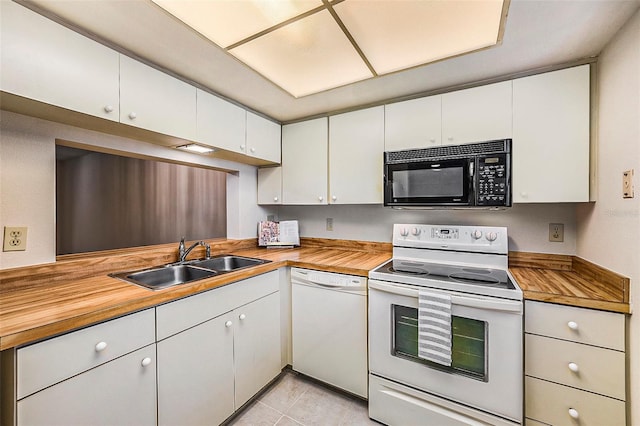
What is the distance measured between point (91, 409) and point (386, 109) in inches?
95.1

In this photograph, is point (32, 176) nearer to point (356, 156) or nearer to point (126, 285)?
point (126, 285)

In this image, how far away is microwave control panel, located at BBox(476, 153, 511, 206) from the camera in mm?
1646

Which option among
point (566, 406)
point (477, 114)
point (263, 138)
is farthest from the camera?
point (263, 138)

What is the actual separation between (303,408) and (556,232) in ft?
7.00

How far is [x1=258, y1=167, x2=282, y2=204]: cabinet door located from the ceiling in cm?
79

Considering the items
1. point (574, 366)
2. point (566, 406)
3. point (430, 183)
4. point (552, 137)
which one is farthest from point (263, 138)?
point (566, 406)

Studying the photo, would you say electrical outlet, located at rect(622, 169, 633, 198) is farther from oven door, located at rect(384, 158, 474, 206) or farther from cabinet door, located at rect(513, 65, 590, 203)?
oven door, located at rect(384, 158, 474, 206)

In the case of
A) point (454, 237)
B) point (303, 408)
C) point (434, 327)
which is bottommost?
point (303, 408)

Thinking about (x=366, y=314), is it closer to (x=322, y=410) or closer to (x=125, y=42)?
(x=322, y=410)

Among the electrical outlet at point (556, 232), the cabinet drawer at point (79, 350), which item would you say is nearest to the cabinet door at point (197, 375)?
the cabinet drawer at point (79, 350)

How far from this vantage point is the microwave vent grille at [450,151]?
5.47 ft

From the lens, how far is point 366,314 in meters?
1.77

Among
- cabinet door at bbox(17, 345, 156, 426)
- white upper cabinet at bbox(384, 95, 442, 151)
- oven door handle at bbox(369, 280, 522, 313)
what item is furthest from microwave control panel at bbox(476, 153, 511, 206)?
cabinet door at bbox(17, 345, 156, 426)

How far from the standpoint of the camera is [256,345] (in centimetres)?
182
